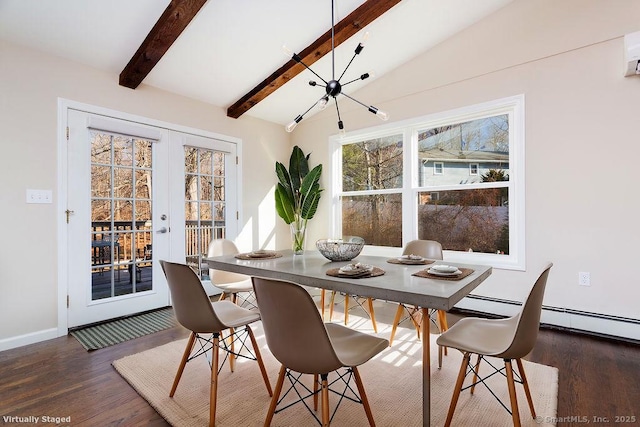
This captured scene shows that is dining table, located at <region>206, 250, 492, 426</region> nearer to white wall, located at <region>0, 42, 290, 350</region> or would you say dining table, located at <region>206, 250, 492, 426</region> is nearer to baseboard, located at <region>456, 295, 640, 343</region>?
baseboard, located at <region>456, 295, 640, 343</region>

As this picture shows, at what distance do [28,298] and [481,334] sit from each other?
134 inches

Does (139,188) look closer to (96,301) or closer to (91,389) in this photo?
→ (96,301)

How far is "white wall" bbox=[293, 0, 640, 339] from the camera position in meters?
2.54

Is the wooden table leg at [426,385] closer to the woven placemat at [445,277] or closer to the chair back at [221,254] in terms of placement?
the woven placemat at [445,277]

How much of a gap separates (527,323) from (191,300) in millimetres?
1570

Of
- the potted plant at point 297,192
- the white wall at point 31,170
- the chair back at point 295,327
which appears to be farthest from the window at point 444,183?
the white wall at point 31,170

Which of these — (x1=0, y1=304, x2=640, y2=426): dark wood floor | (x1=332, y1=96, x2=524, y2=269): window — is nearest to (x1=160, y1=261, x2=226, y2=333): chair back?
(x1=0, y1=304, x2=640, y2=426): dark wood floor

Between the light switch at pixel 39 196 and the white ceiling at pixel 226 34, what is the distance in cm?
121

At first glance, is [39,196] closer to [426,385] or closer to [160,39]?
[160,39]

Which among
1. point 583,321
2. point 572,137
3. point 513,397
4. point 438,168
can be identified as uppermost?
point 572,137

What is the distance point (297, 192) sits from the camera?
15.1 feet

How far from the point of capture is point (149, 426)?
1.58 meters

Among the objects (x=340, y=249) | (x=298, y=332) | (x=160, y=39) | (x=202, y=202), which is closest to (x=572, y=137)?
(x=340, y=249)

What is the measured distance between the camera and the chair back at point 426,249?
261 cm
